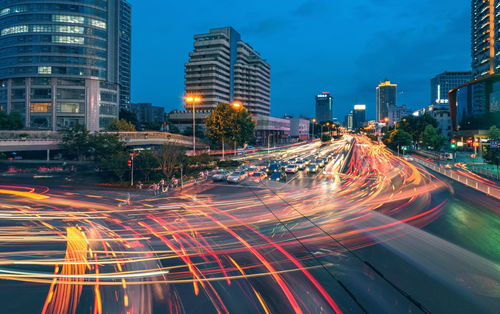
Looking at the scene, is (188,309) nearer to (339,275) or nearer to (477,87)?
(339,275)

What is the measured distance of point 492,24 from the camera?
4392 inches

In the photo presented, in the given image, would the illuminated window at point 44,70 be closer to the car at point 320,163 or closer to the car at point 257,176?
the car at point 257,176

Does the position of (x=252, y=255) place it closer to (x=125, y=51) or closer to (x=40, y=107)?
(x=40, y=107)

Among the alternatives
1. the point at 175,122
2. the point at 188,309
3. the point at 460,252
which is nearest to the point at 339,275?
the point at 188,309

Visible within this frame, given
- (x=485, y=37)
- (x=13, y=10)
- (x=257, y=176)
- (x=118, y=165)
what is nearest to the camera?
(x=118, y=165)

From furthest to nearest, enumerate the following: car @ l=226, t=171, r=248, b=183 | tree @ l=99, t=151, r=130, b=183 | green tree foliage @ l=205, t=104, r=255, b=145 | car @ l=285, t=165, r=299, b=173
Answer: green tree foliage @ l=205, t=104, r=255, b=145 → car @ l=285, t=165, r=299, b=173 → car @ l=226, t=171, r=248, b=183 → tree @ l=99, t=151, r=130, b=183

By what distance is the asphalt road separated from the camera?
1118 centimetres

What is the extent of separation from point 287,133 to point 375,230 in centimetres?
16468

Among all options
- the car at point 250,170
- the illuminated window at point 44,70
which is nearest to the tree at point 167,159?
the car at point 250,170

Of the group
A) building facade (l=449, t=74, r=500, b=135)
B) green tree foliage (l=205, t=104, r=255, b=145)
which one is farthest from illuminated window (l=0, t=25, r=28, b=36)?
building facade (l=449, t=74, r=500, b=135)

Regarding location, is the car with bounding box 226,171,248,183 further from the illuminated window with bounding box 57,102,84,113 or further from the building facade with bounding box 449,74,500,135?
the building facade with bounding box 449,74,500,135

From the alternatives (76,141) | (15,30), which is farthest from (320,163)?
(15,30)

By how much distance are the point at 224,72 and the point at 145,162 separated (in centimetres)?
10221

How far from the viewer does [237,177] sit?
137 ft
